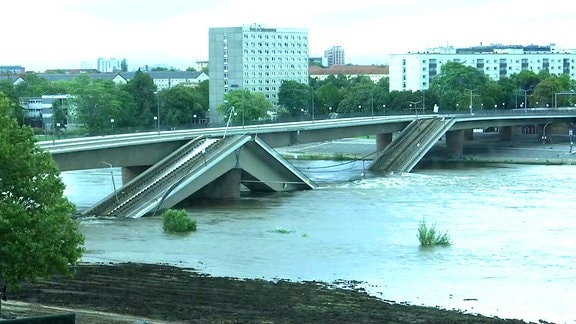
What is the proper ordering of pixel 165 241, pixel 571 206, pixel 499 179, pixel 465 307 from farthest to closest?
1. pixel 499 179
2. pixel 571 206
3. pixel 165 241
4. pixel 465 307

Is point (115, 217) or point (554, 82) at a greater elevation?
point (554, 82)

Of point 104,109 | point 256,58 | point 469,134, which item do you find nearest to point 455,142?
point 469,134

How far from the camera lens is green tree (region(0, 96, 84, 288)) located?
20781 millimetres

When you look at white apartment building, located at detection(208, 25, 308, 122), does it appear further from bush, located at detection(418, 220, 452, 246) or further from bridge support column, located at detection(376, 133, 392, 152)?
bush, located at detection(418, 220, 452, 246)

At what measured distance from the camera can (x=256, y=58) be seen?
5659 inches

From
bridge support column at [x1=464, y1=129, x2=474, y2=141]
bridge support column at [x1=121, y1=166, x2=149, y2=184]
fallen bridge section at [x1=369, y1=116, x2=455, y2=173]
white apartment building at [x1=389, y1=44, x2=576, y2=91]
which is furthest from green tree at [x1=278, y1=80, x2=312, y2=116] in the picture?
bridge support column at [x1=121, y1=166, x2=149, y2=184]

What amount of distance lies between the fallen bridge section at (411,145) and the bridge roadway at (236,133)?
131 centimetres

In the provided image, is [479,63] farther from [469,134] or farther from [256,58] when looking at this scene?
[469,134]

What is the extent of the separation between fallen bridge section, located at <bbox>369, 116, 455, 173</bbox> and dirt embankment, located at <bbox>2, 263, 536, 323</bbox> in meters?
41.1

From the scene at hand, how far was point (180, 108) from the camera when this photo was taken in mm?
95688

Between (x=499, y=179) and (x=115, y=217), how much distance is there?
27306 mm

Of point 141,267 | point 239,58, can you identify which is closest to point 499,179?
point 141,267

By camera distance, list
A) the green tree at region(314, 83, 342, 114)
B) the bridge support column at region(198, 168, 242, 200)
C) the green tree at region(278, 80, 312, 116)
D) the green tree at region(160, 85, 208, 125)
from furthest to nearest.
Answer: the green tree at region(314, 83, 342, 114)
the green tree at region(278, 80, 312, 116)
the green tree at region(160, 85, 208, 125)
the bridge support column at region(198, 168, 242, 200)

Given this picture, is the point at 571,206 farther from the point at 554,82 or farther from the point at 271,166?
the point at 554,82
